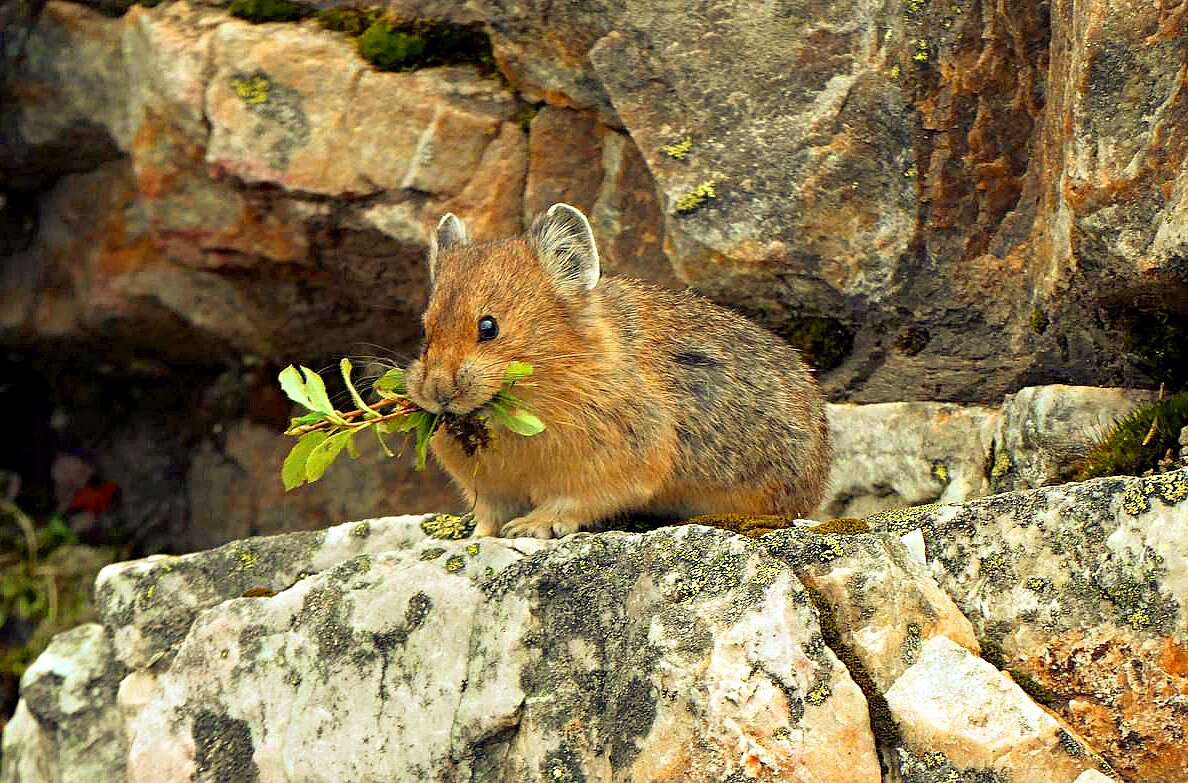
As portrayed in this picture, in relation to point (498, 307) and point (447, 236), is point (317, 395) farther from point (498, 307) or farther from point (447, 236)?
point (447, 236)

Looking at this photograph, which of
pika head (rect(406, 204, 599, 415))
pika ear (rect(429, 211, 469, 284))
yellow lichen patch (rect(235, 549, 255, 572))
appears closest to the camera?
pika head (rect(406, 204, 599, 415))

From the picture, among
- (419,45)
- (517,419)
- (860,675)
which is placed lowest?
(860,675)

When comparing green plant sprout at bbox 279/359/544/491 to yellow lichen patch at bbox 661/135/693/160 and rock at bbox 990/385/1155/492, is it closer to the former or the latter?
yellow lichen patch at bbox 661/135/693/160

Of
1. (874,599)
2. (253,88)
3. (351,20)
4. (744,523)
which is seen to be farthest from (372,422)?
(351,20)

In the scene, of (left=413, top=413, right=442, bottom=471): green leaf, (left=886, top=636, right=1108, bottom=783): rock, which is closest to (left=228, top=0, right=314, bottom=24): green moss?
(left=413, top=413, right=442, bottom=471): green leaf

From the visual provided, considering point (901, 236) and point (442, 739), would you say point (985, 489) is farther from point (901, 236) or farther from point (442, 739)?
point (442, 739)

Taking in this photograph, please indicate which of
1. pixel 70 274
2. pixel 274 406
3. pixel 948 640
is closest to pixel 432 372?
pixel 948 640

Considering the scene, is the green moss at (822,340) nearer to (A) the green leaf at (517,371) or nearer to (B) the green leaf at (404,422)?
(A) the green leaf at (517,371)
